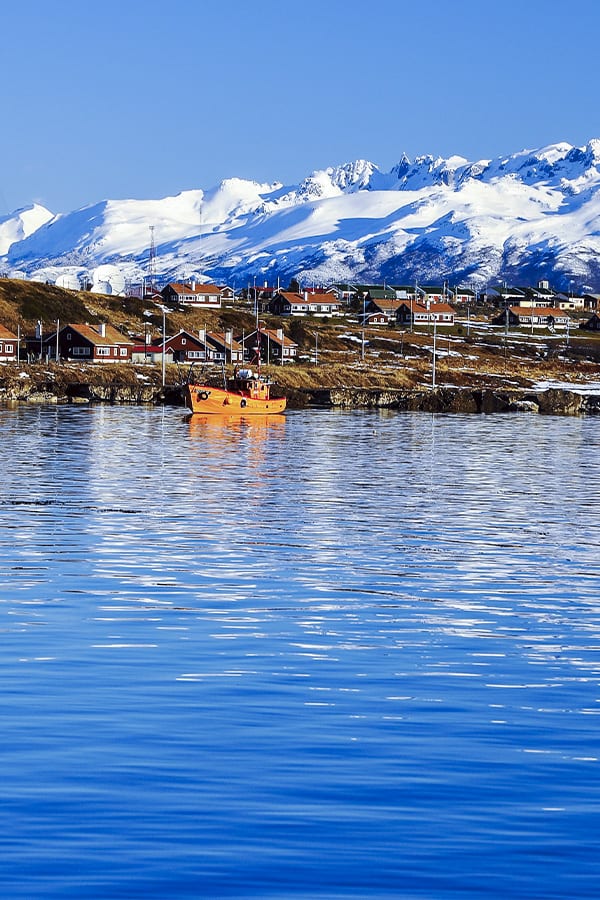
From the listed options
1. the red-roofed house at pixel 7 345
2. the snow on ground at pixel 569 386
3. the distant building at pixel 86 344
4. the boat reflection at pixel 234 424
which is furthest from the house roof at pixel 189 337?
the boat reflection at pixel 234 424

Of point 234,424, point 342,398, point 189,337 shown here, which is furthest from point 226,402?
point 189,337

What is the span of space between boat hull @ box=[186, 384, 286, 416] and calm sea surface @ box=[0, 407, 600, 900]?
269ft

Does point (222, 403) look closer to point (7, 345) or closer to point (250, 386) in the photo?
point (250, 386)

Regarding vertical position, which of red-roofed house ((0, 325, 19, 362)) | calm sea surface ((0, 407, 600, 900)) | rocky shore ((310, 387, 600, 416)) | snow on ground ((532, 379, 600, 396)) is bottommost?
calm sea surface ((0, 407, 600, 900))

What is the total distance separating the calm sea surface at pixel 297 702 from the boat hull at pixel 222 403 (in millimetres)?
81921

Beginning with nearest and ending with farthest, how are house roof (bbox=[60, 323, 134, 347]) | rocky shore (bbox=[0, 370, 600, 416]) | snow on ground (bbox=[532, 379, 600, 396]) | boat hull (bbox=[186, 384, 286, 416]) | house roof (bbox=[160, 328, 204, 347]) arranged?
1. boat hull (bbox=[186, 384, 286, 416])
2. rocky shore (bbox=[0, 370, 600, 416])
3. house roof (bbox=[60, 323, 134, 347])
4. snow on ground (bbox=[532, 379, 600, 396])
5. house roof (bbox=[160, 328, 204, 347])

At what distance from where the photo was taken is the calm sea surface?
13773mm

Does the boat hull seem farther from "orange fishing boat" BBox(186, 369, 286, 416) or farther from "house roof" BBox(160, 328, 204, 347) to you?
"house roof" BBox(160, 328, 204, 347)

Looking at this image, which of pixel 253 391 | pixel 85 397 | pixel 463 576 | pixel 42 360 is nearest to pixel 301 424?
pixel 253 391

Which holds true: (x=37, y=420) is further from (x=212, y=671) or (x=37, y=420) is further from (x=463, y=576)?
(x=212, y=671)

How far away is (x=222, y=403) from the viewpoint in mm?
132750

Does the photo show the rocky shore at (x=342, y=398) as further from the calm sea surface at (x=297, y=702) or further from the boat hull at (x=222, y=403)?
the calm sea surface at (x=297, y=702)

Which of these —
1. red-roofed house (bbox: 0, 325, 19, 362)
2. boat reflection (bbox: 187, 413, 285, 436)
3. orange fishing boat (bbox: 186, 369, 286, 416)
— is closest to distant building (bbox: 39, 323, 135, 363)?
red-roofed house (bbox: 0, 325, 19, 362)

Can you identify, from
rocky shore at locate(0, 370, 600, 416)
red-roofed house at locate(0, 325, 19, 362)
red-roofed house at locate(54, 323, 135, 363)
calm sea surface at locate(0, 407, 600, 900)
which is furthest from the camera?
red-roofed house at locate(54, 323, 135, 363)
